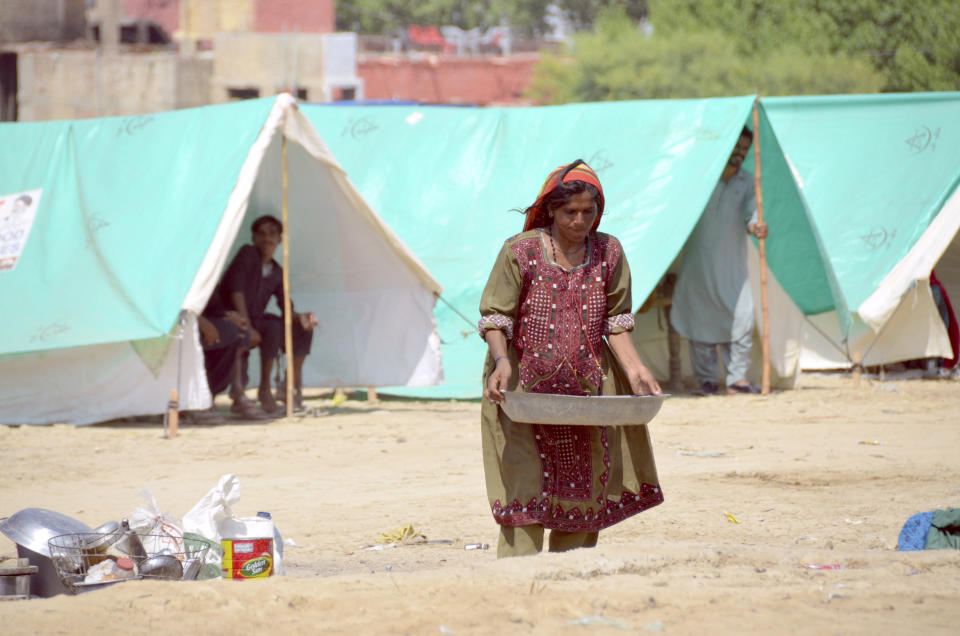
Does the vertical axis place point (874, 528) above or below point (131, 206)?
below

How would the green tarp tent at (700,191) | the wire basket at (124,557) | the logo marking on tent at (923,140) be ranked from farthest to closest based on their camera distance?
the logo marking on tent at (923,140), the green tarp tent at (700,191), the wire basket at (124,557)

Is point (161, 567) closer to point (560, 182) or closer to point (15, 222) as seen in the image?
point (560, 182)

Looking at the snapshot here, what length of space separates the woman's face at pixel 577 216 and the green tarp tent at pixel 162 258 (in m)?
3.76

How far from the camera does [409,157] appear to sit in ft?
30.7

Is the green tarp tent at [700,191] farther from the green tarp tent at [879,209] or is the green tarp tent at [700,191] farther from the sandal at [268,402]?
the sandal at [268,402]

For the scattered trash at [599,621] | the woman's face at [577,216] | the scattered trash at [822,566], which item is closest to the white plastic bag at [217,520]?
the scattered trash at [599,621]

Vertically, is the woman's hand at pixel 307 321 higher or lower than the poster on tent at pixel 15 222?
lower

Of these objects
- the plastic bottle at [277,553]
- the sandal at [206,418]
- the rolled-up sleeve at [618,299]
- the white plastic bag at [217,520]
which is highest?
the rolled-up sleeve at [618,299]

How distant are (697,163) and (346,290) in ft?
8.34

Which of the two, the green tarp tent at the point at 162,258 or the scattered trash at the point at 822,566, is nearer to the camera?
the scattered trash at the point at 822,566

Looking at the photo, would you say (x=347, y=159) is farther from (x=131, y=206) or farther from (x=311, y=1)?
(x=311, y=1)

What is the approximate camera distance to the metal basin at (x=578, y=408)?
10.8ft

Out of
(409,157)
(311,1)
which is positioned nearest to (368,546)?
(409,157)

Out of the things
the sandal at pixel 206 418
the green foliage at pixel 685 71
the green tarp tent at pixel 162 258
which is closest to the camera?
the green tarp tent at pixel 162 258
